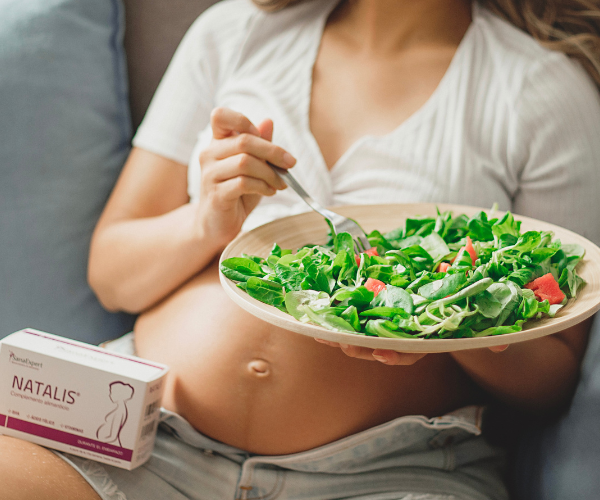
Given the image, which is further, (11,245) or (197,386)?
(11,245)

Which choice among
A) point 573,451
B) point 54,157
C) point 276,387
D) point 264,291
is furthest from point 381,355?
point 54,157

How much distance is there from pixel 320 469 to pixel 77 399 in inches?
13.5

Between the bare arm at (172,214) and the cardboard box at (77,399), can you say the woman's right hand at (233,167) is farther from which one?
the cardboard box at (77,399)

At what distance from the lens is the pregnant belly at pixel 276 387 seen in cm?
72

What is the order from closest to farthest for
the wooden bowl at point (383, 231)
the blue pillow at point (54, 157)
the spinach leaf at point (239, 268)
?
the wooden bowl at point (383, 231)
the spinach leaf at point (239, 268)
the blue pillow at point (54, 157)

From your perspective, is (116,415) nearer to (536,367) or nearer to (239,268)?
(239,268)

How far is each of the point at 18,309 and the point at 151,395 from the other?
49cm

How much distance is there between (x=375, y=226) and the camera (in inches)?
30.8

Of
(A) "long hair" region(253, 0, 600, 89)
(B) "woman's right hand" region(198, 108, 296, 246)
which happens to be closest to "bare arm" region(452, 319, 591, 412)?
(B) "woman's right hand" region(198, 108, 296, 246)

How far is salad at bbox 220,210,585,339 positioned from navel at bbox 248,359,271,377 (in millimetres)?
172

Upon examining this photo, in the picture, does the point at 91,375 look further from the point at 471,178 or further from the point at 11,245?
the point at 471,178

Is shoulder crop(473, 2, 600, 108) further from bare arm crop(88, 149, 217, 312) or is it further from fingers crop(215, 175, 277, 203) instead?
bare arm crop(88, 149, 217, 312)

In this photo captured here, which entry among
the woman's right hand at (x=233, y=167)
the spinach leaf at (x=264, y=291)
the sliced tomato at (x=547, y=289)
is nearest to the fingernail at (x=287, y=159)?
the woman's right hand at (x=233, y=167)

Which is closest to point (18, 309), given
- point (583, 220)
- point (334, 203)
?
point (334, 203)
